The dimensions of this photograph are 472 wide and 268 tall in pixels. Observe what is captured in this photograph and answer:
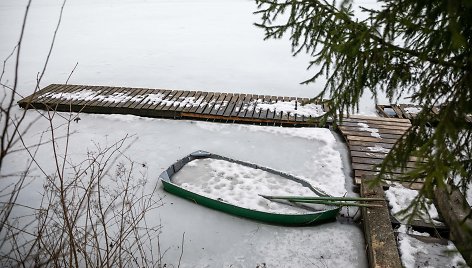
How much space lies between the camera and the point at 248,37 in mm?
14227

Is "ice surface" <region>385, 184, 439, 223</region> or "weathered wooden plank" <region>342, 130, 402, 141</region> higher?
"ice surface" <region>385, 184, 439, 223</region>

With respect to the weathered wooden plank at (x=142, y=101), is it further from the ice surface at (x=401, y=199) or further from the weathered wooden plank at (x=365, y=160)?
the ice surface at (x=401, y=199)

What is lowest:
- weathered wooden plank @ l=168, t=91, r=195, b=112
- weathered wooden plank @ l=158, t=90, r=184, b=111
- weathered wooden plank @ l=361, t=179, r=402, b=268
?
weathered wooden plank @ l=158, t=90, r=184, b=111

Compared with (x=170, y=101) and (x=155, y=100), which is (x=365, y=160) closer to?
(x=170, y=101)

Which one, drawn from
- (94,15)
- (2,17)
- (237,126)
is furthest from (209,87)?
(2,17)

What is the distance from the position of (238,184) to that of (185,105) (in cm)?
296

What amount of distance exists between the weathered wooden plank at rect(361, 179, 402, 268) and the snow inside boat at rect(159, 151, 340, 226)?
0.39 m

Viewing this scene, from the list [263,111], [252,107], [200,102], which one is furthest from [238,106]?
[200,102]

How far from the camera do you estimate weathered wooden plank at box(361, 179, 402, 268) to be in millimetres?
2691

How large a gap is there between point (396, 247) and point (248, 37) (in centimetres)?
1272

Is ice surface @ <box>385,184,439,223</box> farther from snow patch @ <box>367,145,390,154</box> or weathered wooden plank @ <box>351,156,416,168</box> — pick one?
snow patch @ <box>367,145,390,154</box>

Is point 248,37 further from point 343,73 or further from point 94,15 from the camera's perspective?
point 343,73

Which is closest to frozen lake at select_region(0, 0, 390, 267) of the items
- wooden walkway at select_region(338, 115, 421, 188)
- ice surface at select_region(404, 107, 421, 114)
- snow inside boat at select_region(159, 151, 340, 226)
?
snow inside boat at select_region(159, 151, 340, 226)

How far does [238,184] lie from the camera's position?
4191 millimetres
